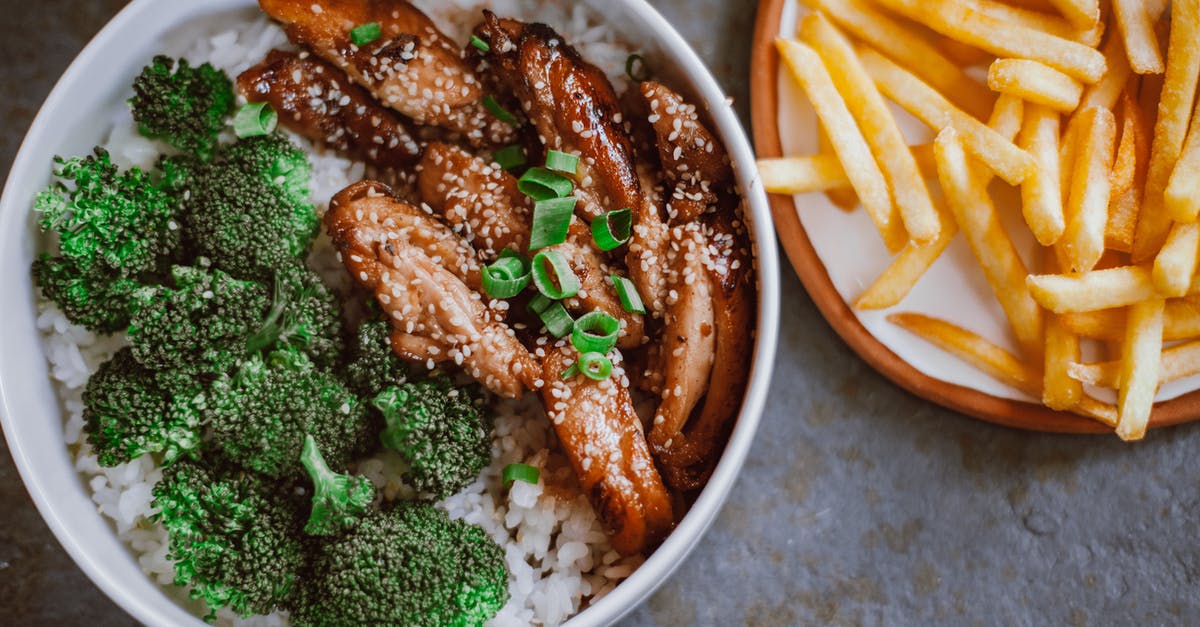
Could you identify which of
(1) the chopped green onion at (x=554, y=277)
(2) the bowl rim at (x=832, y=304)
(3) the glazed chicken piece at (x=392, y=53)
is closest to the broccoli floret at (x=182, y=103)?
(3) the glazed chicken piece at (x=392, y=53)

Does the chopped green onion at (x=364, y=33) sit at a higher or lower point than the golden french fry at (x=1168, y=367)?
higher

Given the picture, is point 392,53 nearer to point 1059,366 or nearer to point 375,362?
point 375,362

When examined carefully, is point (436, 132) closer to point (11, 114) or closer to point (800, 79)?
point (800, 79)

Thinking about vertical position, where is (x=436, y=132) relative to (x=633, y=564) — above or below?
above

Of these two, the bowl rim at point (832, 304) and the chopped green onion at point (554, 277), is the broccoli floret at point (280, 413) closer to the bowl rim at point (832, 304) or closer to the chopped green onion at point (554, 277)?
the chopped green onion at point (554, 277)

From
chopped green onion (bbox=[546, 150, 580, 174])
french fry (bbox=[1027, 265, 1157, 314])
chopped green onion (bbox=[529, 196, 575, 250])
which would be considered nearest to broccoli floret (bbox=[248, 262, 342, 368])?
chopped green onion (bbox=[529, 196, 575, 250])

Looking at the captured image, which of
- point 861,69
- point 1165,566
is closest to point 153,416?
point 861,69
